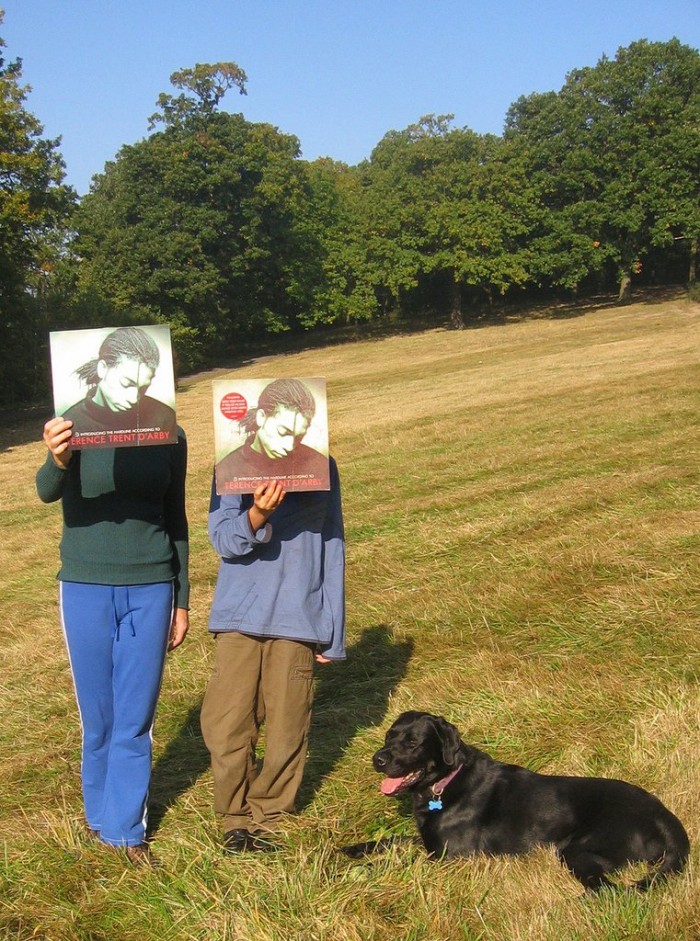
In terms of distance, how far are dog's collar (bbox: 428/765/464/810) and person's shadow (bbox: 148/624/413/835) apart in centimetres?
73

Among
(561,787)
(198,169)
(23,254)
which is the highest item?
(198,169)

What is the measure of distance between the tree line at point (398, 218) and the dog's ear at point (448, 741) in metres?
→ 33.3

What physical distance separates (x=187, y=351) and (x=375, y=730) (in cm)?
3655

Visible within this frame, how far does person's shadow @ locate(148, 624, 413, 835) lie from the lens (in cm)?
464

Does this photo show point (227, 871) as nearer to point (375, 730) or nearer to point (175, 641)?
point (175, 641)

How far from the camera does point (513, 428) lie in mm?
15227

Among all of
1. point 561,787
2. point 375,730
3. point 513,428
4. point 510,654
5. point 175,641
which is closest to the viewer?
point 561,787

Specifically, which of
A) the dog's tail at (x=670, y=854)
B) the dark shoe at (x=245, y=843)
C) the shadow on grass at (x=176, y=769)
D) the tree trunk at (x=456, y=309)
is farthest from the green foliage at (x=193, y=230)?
the dog's tail at (x=670, y=854)

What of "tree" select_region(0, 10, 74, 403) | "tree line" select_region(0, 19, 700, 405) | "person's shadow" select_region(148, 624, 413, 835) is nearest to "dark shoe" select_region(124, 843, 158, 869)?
"person's shadow" select_region(148, 624, 413, 835)

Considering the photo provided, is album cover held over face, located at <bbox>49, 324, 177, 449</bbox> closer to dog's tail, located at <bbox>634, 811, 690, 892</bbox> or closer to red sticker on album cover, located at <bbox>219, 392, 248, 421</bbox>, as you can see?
red sticker on album cover, located at <bbox>219, 392, 248, 421</bbox>

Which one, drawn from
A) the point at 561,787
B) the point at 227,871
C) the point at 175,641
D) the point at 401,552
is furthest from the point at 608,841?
the point at 401,552

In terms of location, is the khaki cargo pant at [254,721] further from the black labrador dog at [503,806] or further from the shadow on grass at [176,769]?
the shadow on grass at [176,769]

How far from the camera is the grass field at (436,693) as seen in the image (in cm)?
329

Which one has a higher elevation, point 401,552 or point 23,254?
point 23,254
